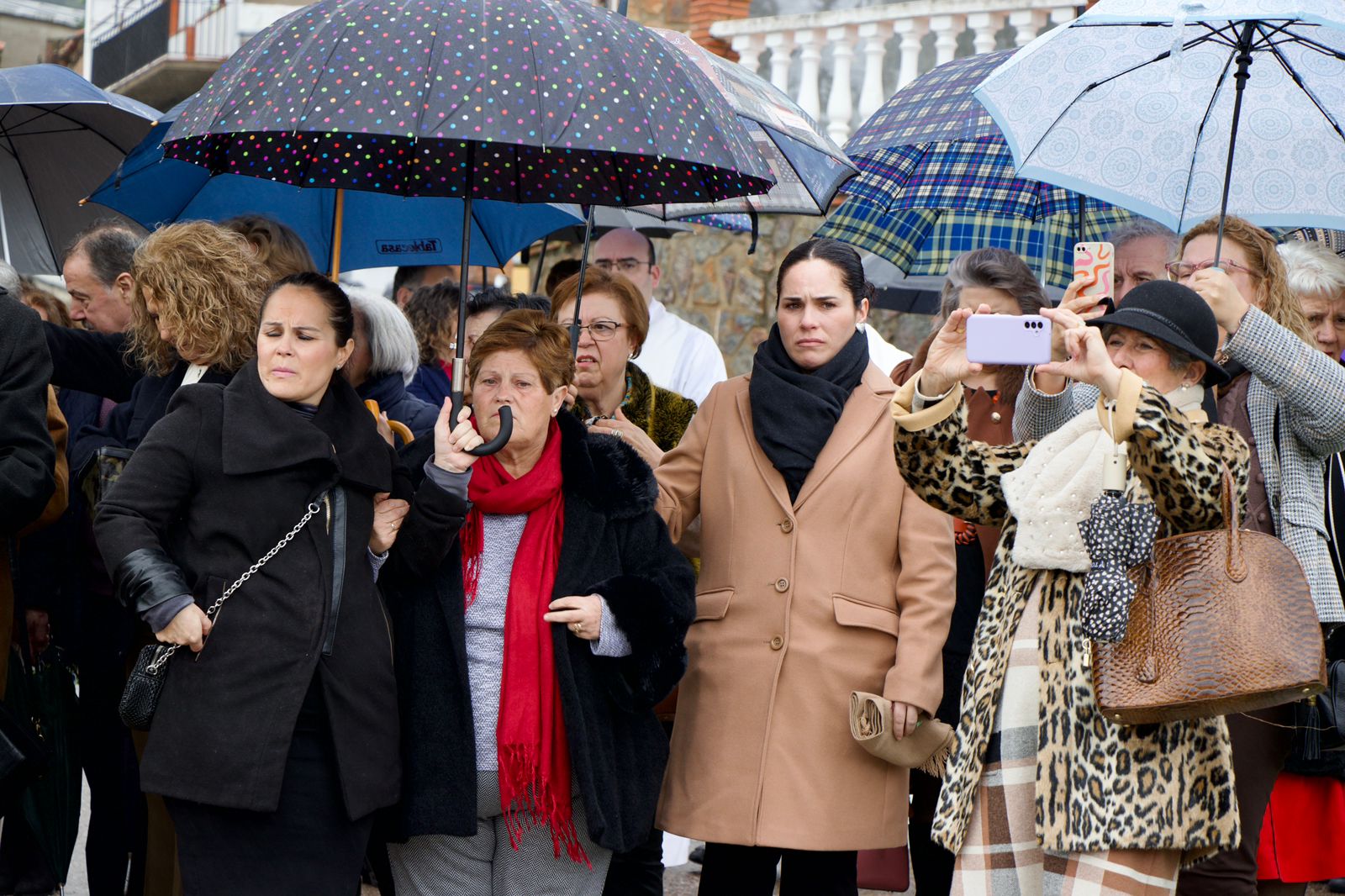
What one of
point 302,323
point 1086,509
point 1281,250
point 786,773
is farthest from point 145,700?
point 1281,250

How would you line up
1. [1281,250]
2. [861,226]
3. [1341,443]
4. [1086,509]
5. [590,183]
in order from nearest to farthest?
Answer: 1. [1086,509]
2. [1341,443]
3. [590,183]
4. [1281,250]
5. [861,226]

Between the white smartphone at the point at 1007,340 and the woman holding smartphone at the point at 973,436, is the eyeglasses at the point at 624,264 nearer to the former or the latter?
the woman holding smartphone at the point at 973,436

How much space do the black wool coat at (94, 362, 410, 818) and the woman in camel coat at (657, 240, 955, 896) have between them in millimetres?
947

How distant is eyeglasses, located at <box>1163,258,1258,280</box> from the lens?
4.53 meters

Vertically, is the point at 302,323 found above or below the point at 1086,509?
above

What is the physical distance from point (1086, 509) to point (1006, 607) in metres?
0.32

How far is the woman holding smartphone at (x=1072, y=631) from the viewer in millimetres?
3639

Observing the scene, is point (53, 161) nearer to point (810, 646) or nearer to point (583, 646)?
point (583, 646)

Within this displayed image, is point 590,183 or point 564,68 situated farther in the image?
point 590,183

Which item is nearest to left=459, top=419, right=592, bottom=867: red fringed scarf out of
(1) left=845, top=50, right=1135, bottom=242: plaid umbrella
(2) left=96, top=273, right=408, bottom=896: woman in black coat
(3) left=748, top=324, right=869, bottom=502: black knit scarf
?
(2) left=96, top=273, right=408, bottom=896: woman in black coat

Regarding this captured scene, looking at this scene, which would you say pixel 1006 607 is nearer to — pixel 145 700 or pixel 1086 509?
pixel 1086 509

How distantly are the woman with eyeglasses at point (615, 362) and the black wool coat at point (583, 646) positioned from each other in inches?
31.2

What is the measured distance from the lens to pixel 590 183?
4.68 metres

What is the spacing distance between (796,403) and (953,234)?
270 centimetres
